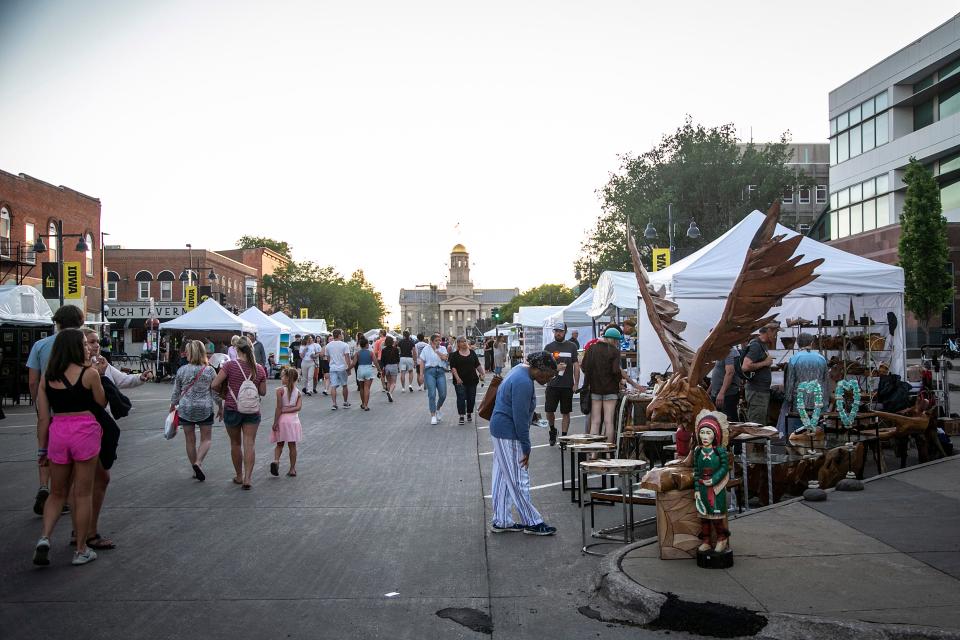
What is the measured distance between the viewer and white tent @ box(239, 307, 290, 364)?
34406 millimetres

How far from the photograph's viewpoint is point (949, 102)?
126 ft

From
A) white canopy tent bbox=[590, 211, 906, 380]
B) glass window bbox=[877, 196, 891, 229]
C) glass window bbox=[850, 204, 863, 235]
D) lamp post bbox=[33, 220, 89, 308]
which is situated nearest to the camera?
white canopy tent bbox=[590, 211, 906, 380]

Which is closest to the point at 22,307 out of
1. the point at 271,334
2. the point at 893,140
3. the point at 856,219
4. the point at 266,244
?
the point at 271,334

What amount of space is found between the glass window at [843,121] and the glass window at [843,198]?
3.55m

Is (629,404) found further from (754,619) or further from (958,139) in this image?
(958,139)

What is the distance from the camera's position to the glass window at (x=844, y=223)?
46281 mm

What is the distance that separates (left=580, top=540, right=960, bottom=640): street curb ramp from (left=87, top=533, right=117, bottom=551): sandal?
392 centimetres

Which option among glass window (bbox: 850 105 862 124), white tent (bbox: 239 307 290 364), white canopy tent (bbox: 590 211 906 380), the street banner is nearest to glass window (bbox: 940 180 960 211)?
glass window (bbox: 850 105 862 124)

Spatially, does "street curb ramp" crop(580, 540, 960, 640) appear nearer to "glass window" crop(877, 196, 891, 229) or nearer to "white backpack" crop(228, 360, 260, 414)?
"white backpack" crop(228, 360, 260, 414)

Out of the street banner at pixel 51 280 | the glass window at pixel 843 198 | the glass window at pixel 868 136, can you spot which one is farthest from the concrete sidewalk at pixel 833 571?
the glass window at pixel 843 198

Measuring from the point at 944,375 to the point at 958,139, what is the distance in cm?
3093

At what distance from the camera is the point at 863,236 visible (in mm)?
44406

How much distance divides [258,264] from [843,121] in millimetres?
55553

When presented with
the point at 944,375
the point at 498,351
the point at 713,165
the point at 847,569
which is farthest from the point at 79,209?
the point at 847,569
